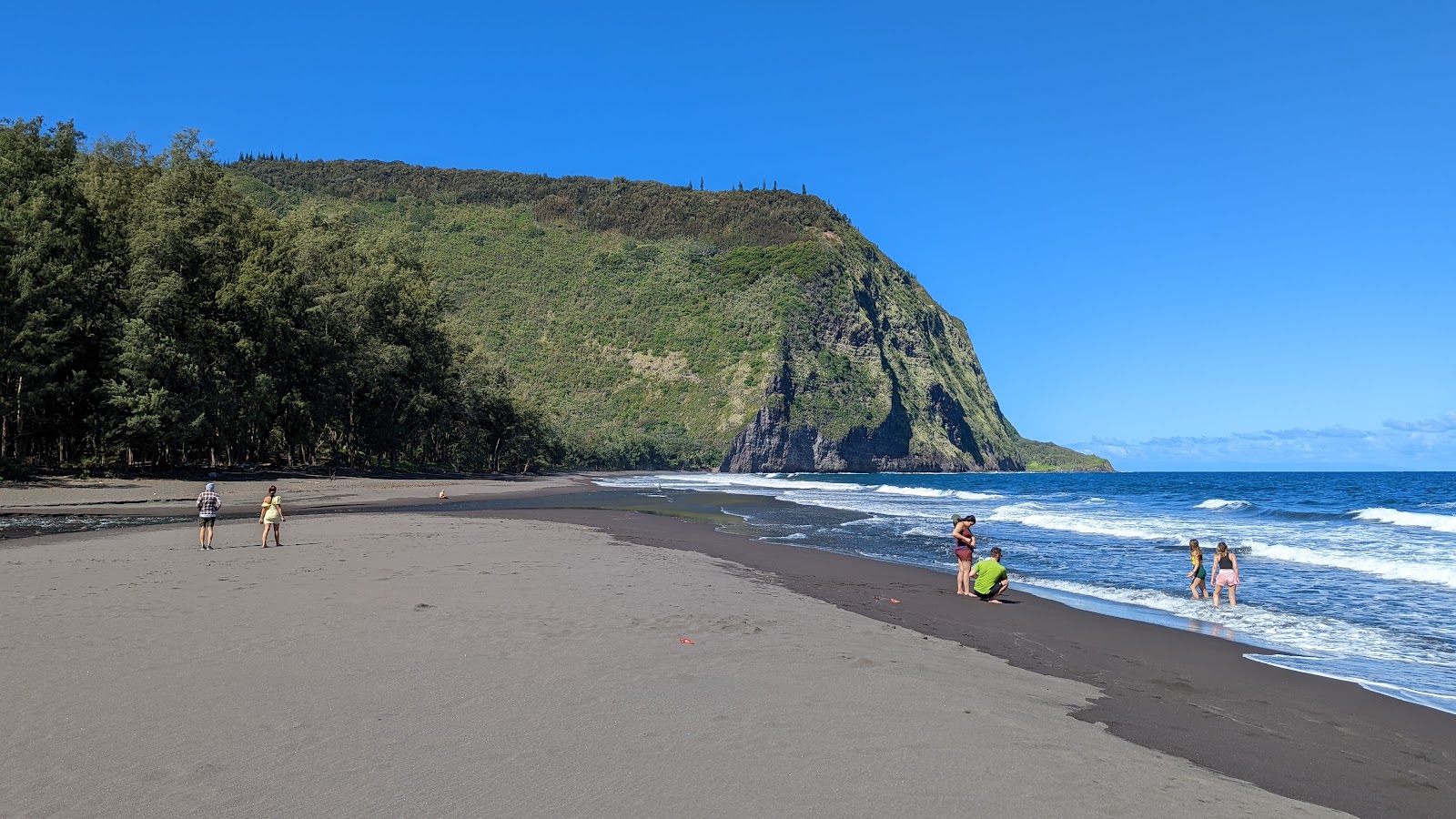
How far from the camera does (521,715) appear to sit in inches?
247

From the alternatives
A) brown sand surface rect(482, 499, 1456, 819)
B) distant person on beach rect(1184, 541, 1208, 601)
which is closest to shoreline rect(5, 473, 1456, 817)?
brown sand surface rect(482, 499, 1456, 819)

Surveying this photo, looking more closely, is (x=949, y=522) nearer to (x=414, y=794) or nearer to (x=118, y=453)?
(x=414, y=794)

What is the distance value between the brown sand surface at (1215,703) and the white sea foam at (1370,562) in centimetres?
1065

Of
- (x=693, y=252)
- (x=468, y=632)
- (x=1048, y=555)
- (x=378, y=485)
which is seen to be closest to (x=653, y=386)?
(x=693, y=252)

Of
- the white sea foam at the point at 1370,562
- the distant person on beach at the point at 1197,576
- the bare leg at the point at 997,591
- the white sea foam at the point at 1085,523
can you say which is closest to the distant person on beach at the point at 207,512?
the bare leg at the point at 997,591

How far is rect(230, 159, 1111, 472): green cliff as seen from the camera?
6063 inches

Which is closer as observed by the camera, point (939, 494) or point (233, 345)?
point (233, 345)

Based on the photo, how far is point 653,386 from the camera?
526 ft

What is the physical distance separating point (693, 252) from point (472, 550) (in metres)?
179

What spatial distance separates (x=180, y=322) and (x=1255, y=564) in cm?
4826

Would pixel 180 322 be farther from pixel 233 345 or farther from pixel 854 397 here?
pixel 854 397

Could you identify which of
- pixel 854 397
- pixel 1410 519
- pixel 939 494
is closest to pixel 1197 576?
pixel 1410 519

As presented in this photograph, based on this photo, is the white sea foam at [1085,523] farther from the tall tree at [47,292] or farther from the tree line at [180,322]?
the tall tree at [47,292]

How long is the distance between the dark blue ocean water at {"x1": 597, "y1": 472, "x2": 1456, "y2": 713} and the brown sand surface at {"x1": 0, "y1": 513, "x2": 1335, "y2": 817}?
17.4ft
